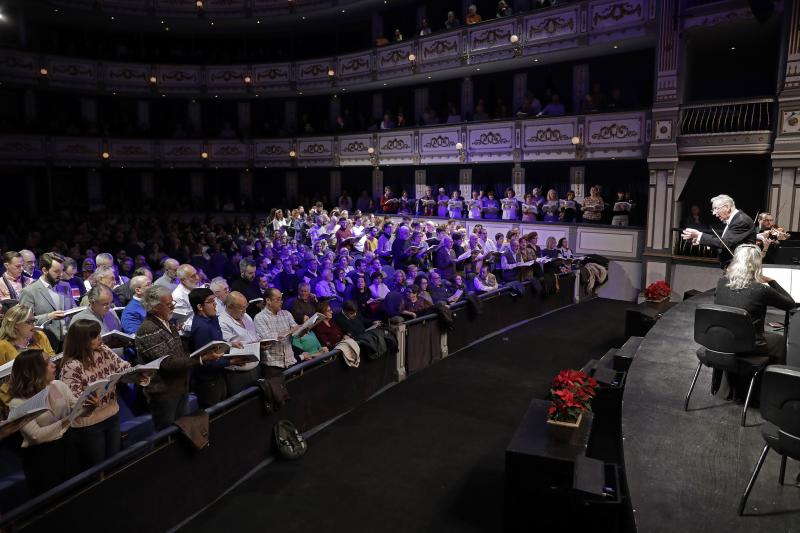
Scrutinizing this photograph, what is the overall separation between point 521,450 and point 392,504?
4.52ft

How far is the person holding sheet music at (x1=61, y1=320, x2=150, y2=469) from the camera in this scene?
13.4ft

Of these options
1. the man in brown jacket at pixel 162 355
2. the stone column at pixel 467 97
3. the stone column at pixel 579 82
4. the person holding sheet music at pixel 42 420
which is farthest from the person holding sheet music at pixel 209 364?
the stone column at pixel 467 97

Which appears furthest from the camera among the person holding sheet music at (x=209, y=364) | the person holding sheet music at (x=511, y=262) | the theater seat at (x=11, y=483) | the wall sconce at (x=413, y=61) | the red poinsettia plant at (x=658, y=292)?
the wall sconce at (x=413, y=61)

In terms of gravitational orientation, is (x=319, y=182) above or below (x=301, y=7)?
below

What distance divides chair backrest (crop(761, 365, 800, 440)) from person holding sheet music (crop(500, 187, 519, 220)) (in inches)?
487

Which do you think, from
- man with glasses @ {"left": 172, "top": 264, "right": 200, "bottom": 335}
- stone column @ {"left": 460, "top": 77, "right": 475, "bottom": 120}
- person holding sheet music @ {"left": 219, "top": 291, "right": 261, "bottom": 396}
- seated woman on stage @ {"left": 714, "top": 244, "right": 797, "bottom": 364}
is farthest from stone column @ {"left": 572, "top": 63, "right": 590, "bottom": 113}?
person holding sheet music @ {"left": 219, "top": 291, "right": 261, "bottom": 396}

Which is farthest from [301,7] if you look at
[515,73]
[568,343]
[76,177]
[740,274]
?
[740,274]

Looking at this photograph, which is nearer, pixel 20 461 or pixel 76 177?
pixel 20 461

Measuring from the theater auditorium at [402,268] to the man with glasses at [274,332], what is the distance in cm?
4

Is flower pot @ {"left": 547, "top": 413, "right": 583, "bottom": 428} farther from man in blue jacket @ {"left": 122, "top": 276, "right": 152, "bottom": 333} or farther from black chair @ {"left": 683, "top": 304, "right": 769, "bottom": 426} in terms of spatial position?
man in blue jacket @ {"left": 122, "top": 276, "right": 152, "bottom": 333}

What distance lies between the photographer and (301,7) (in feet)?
65.4

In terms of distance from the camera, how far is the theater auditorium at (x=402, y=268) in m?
4.18

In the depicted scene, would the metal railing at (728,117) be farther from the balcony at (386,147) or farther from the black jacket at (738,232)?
the black jacket at (738,232)

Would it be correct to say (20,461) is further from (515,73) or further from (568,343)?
(515,73)
